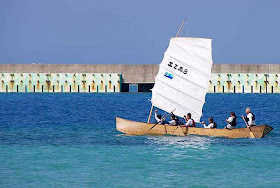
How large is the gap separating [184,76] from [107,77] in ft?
161

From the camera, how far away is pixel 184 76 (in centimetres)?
3325

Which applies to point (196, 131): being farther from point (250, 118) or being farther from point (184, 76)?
point (184, 76)

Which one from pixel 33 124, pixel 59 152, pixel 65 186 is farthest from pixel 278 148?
pixel 33 124

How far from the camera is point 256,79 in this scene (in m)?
79.5

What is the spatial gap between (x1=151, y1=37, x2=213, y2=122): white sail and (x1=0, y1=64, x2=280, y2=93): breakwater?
154 feet

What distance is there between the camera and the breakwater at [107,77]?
7994 centimetres

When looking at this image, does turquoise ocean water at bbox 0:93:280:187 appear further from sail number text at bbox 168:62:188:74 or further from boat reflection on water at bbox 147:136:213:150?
sail number text at bbox 168:62:188:74

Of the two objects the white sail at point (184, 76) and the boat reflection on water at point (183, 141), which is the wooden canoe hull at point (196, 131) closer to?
the boat reflection on water at point (183, 141)

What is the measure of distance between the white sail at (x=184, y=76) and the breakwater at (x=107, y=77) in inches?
1848

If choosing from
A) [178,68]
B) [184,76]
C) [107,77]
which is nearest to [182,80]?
[184,76]

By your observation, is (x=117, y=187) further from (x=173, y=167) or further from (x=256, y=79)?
(x=256, y=79)

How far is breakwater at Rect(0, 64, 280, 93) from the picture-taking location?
7994 centimetres

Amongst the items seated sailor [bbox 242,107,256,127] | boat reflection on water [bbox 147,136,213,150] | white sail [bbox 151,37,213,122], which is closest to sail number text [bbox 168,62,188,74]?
white sail [bbox 151,37,213,122]

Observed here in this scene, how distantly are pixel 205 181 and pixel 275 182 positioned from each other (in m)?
2.31
